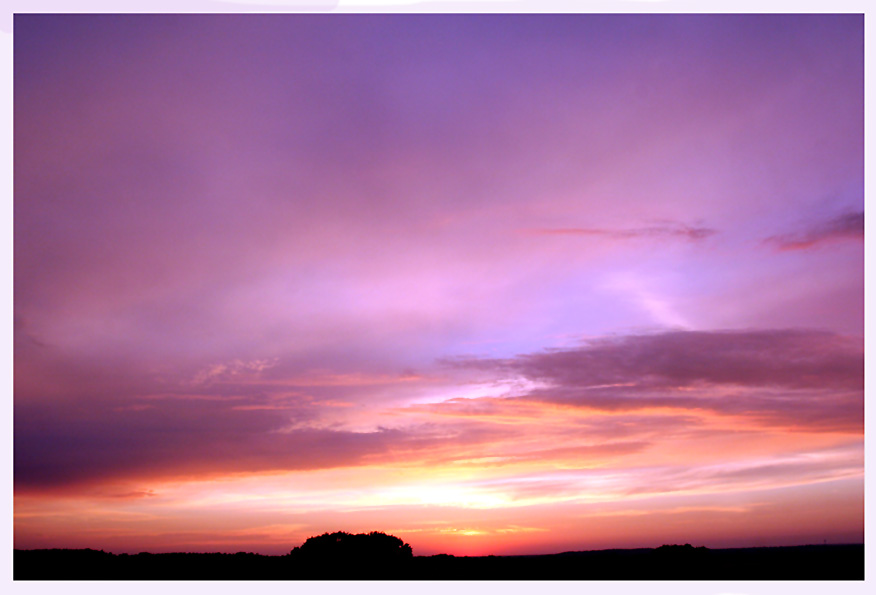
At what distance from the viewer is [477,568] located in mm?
10523

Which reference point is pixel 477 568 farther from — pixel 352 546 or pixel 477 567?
pixel 352 546

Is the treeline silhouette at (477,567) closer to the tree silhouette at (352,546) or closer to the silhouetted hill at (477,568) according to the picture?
the silhouetted hill at (477,568)

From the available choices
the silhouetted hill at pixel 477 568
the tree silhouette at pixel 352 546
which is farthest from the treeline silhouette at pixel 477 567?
the tree silhouette at pixel 352 546

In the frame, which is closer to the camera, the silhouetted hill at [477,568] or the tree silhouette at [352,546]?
the silhouetted hill at [477,568]

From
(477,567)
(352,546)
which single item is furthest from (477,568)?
(352,546)

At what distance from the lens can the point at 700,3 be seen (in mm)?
7391

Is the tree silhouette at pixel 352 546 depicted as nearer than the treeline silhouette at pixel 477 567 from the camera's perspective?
No

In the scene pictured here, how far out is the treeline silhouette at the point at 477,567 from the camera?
8367 mm

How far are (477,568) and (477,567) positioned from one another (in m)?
0.22

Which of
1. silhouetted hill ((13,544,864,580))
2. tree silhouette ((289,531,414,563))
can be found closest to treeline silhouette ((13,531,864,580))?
silhouetted hill ((13,544,864,580))

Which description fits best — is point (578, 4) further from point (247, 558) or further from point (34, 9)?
point (247, 558)
